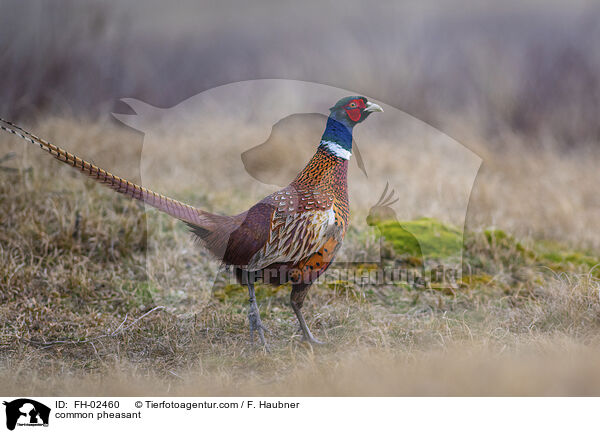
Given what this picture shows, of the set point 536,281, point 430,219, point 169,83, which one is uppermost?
point 169,83

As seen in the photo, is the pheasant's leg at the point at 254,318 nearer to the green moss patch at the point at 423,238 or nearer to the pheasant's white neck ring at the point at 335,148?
the pheasant's white neck ring at the point at 335,148

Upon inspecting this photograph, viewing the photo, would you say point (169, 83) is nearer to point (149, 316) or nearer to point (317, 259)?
point (149, 316)

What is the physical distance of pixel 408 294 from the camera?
483 cm

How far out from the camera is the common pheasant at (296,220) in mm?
3408

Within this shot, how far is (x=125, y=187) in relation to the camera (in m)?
3.32

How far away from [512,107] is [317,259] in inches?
206

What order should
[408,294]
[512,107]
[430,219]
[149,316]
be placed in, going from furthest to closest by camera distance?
[512,107] → [430,219] → [408,294] → [149,316]

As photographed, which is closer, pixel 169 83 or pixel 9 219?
pixel 9 219

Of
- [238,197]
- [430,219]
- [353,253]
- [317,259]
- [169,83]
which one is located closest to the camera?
[317,259]

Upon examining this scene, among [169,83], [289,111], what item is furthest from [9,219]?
[289,111]

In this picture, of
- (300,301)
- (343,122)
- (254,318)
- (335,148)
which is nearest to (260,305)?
(254,318)

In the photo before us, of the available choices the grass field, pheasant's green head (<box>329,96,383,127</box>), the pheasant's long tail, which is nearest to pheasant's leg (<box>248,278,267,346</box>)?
the grass field
